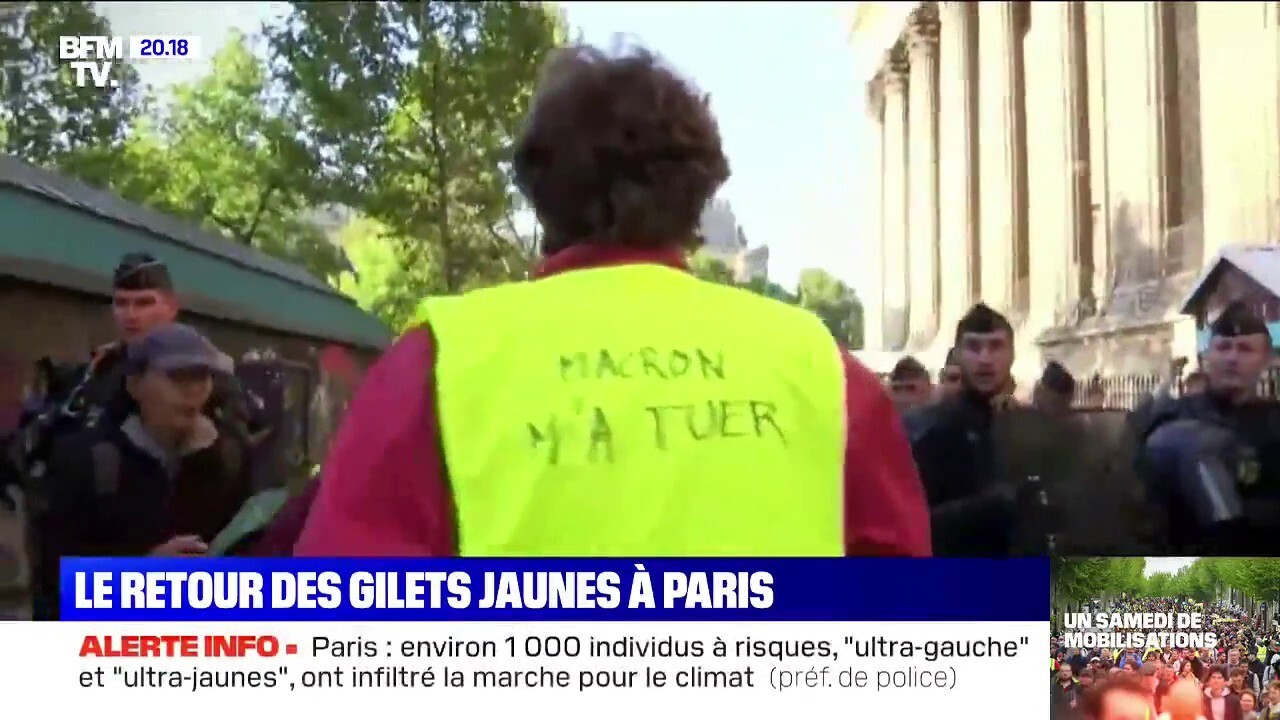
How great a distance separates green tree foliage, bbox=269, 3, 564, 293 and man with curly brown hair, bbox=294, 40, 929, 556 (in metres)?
0.80

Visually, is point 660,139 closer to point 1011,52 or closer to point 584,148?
point 584,148

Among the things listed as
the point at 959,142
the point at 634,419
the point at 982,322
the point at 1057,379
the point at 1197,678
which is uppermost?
the point at 959,142

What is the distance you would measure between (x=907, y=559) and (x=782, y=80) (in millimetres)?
985

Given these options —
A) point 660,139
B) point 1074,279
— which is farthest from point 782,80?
point 660,139

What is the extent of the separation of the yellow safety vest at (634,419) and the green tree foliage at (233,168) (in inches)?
40.1

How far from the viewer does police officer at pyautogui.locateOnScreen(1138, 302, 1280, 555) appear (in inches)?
96.7

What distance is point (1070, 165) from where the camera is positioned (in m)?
2.57

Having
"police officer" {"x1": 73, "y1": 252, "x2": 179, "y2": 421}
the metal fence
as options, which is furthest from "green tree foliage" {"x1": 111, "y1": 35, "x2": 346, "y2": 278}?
the metal fence

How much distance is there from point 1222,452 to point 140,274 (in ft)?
6.50

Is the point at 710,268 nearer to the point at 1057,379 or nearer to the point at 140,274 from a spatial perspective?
the point at 1057,379

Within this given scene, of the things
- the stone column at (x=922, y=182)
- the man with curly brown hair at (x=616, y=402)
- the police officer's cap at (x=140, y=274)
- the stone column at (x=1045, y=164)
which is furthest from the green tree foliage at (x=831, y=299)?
the police officer's cap at (x=140, y=274)

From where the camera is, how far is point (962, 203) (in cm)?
257

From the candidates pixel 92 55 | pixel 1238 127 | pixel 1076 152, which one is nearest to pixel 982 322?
pixel 1076 152

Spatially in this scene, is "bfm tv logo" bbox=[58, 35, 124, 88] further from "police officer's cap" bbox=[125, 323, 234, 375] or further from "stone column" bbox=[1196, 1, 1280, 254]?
"stone column" bbox=[1196, 1, 1280, 254]
